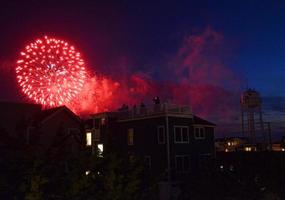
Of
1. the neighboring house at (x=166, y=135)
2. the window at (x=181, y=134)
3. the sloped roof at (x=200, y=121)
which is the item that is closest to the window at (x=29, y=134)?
the neighboring house at (x=166, y=135)

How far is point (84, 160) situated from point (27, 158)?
917 mm

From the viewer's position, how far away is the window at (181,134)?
47.2 m

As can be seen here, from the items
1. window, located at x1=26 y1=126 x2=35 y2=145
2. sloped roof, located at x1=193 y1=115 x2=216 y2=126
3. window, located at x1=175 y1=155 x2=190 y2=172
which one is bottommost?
window, located at x1=175 y1=155 x2=190 y2=172

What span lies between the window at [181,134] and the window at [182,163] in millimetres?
1710

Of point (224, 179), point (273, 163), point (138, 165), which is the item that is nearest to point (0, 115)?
point (224, 179)

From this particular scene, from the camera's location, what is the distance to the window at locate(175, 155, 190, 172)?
4647 cm

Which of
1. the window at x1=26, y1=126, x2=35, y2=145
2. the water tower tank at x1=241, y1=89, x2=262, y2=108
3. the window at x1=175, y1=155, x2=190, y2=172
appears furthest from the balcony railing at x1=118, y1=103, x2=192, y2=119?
the window at x1=26, y1=126, x2=35, y2=145

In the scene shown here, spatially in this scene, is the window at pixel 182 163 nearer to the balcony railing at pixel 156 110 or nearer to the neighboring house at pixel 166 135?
the neighboring house at pixel 166 135

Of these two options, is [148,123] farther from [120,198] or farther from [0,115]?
[120,198]

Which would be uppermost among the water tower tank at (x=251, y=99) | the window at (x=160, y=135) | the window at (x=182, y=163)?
the water tower tank at (x=251, y=99)

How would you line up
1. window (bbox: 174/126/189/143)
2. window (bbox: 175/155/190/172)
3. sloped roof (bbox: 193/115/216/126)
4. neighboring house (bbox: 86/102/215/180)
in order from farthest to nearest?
sloped roof (bbox: 193/115/216/126), window (bbox: 174/126/189/143), window (bbox: 175/155/190/172), neighboring house (bbox: 86/102/215/180)

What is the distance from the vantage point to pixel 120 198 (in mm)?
7188

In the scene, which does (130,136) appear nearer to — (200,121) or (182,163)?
(182,163)

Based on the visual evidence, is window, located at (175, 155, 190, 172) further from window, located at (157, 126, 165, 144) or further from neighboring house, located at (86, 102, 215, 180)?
window, located at (157, 126, 165, 144)
